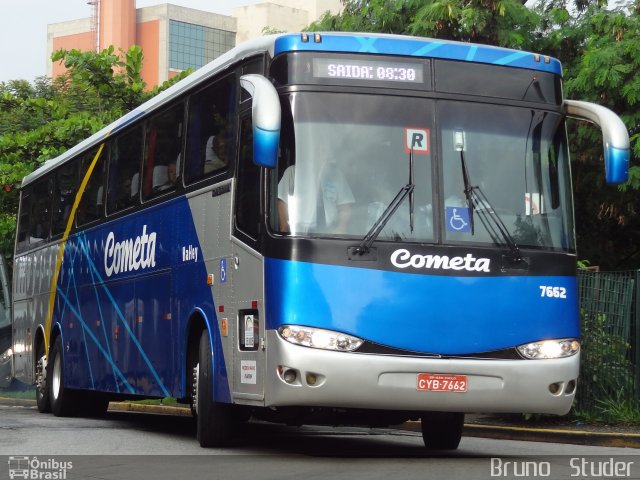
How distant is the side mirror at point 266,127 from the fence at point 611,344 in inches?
276

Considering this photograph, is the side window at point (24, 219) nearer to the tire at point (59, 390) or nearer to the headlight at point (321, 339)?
the tire at point (59, 390)

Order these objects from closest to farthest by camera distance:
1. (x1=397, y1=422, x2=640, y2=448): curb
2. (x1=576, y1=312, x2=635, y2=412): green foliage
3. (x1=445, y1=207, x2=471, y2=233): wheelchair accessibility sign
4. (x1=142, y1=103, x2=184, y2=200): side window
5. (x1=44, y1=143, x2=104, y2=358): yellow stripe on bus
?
(x1=445, y1=207, x2=471, y2=233): wheelchair accessibility sign
(x1=142, y1=103, x2=184, y2=200): side window
(x1=397, y1=422, x2=640, y2=448): curb
(x1=576, y1=312, x2=635, y2=412): green foliage
(x1=44, y1=143, x2=104, y2=358): yellow stripe on bus

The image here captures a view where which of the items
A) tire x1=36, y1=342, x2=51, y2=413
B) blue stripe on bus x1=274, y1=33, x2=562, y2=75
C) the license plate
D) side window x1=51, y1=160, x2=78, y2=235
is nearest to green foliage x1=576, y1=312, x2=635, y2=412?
blue stripe on bus x1=274, y1=33, x2=562, y2=75

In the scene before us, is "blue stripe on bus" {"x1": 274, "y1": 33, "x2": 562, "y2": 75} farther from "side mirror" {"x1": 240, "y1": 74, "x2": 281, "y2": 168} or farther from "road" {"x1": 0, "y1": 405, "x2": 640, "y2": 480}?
"road" {"x1": 0, "y1": 405, "x2": 640, "y2": 480}

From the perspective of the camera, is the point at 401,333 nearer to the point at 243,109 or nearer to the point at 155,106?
the point at 243,109

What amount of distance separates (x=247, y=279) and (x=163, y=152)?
3.48 meters

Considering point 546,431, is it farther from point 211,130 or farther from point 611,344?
point 211,130

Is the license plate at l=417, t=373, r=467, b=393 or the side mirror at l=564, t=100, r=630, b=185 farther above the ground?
the side mirror at l=564, t=100, r=630, b=185

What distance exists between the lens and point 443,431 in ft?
40.9

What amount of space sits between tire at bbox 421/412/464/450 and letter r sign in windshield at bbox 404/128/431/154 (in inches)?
113

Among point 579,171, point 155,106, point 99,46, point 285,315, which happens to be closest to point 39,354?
point 155,106

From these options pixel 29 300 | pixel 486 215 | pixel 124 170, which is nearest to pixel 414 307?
pixel 486 215

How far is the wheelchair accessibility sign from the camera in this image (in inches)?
410

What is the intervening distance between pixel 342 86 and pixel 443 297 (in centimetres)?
193
